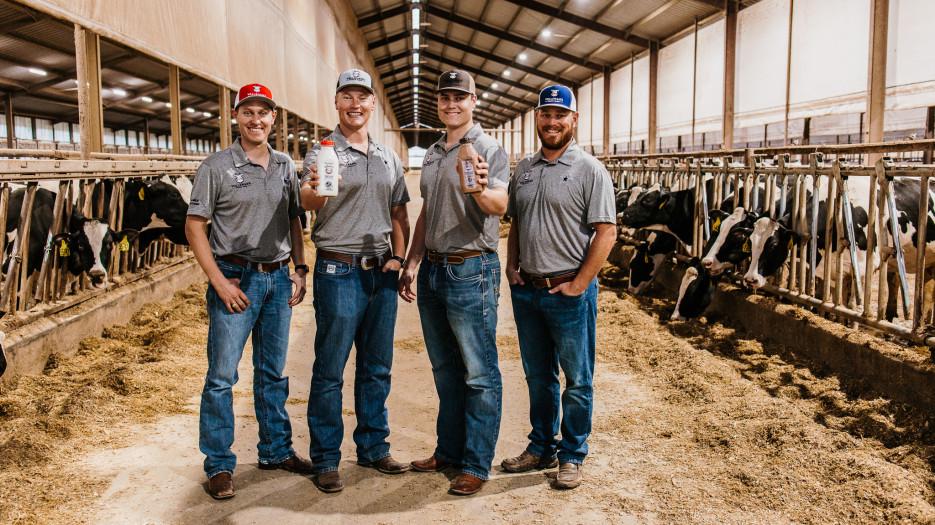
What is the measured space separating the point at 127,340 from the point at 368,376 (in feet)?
11.4

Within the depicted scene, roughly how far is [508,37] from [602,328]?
67.8 ft

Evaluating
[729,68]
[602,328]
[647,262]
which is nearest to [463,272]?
[602,328]

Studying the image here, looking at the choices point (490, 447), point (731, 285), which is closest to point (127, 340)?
point (490, 447)

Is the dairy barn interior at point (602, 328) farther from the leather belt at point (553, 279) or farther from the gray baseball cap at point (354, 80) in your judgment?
the leather belt at point (553, 279)

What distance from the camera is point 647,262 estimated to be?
879 centimetres

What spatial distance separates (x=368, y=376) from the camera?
138 inches

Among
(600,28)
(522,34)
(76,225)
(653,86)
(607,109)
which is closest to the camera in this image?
(76,225)

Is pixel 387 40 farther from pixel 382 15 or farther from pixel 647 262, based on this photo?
pixel 647 262

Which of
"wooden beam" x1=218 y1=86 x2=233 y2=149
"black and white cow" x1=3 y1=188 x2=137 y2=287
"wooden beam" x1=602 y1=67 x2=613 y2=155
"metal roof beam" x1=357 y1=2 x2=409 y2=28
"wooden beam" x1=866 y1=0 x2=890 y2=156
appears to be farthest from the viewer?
"metal roof beam" x1=357 y1=2 x2=409 y2=28

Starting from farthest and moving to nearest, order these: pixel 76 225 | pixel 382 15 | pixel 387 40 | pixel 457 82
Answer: pixel 387 40 → pixel 382 15 → pixel 76 225 → pixel 457 82

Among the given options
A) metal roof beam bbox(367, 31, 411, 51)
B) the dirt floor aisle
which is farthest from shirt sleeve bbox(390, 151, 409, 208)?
metal roof beam bbox(367, 31, 411, 51)

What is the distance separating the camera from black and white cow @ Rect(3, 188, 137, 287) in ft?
19.7

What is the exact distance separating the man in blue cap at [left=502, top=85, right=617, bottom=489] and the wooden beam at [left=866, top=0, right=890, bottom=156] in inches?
338

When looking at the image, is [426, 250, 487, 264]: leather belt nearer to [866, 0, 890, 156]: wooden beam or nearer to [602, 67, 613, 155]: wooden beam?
[866, 0, 890, 156]: wooden beam
